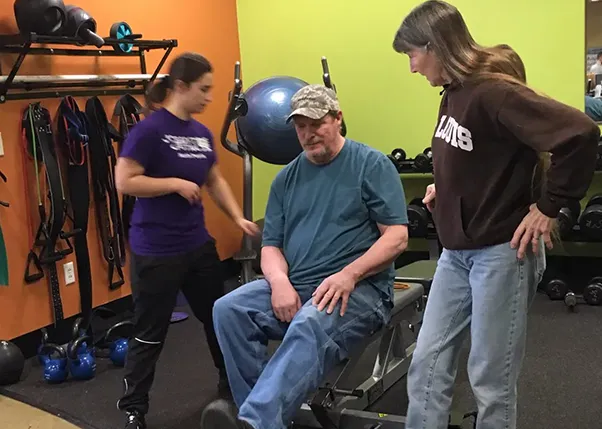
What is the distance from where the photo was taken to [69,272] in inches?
147

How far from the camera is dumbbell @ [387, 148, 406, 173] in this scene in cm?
432

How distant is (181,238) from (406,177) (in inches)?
93.6

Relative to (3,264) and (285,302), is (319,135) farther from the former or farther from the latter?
(3,264)

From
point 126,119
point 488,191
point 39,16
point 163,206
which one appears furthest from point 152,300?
point 126,119

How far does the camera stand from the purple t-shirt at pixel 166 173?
7.69 ft

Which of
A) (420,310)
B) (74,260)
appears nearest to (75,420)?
(74,260)

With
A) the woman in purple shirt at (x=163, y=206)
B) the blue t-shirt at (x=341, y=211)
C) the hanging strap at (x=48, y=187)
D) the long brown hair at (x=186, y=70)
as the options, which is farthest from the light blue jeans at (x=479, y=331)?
the hanging strap at (x=48, y=187)

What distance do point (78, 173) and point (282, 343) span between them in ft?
6.93

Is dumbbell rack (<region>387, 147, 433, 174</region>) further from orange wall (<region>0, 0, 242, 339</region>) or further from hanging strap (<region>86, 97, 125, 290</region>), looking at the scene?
hanging strap (<region>86, 97, 125, 290</region>)

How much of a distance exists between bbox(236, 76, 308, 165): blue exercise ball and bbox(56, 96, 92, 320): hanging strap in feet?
2.88

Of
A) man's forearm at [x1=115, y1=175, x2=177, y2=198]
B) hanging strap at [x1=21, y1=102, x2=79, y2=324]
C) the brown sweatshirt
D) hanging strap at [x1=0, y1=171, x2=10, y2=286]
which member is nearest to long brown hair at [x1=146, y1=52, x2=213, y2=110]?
man's forearm at [x1=115, y1=175, x2=177, y2=198]

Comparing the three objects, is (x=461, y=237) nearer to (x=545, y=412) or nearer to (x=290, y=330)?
(x=290, y=330)

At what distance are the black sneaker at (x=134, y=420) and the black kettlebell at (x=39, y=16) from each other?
1867mm

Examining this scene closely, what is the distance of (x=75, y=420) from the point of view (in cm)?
272
